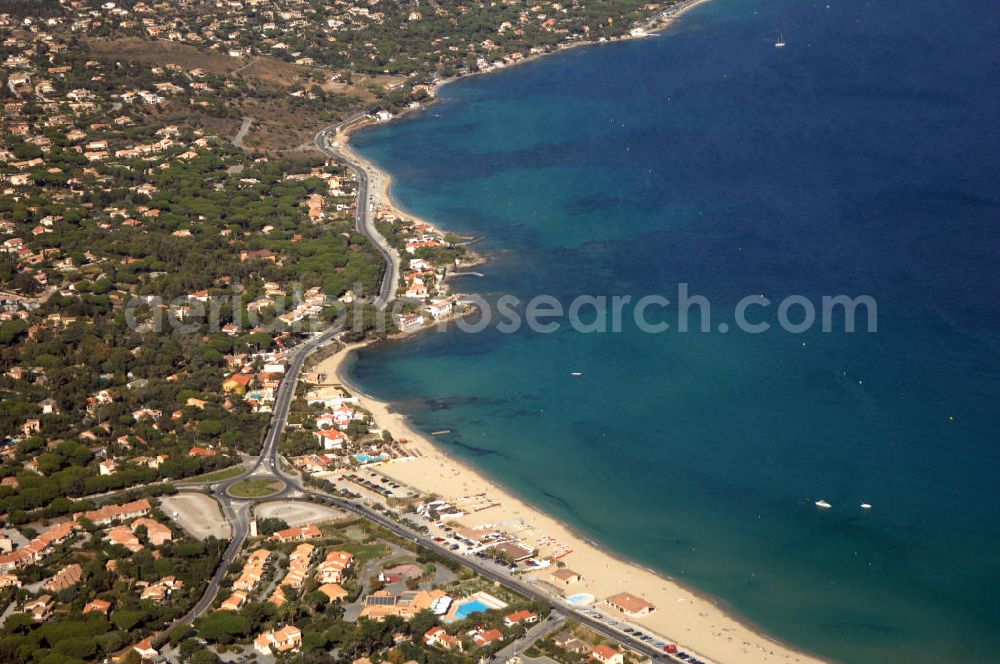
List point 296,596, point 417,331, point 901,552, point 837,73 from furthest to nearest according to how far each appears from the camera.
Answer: point 837,73 → point 417,331 → point 901,552 → point 296,596

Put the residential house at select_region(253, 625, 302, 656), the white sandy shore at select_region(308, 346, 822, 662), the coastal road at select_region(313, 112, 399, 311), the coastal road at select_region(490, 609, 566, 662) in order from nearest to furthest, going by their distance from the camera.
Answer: the coastal road at select_region(490, 609, 566, 662)
the residential house at select_region(253, 625, 302, 656)
the white sandy shore at select_region(308, 346, 822, 662)
the coastal road at select_region(313, 112, 399, 311)

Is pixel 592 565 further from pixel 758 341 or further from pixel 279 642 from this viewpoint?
pixel 758 341

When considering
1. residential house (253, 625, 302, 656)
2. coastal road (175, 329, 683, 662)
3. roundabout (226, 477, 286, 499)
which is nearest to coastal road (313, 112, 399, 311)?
coastal road (175, 329, 683, 662)

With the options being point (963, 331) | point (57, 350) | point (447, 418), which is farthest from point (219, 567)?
point (963, 331)

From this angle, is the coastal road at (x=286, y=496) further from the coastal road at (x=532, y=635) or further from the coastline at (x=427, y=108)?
the coastline at (x=427, y=108)

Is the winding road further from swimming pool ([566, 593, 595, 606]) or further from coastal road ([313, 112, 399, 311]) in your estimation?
coastal road ([313, 112, 399, 311])

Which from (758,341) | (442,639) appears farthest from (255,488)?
(758,341)

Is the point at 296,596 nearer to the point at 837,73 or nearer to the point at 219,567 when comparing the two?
the point at 219,567

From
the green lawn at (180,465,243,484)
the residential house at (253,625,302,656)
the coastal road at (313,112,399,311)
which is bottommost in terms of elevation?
the residential house at (253,625,302,656)
